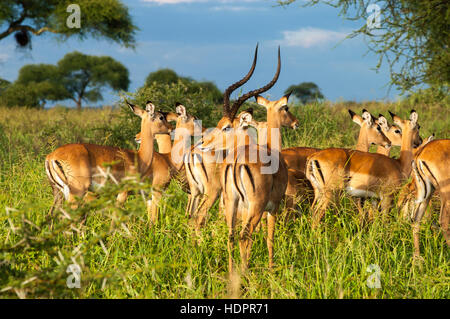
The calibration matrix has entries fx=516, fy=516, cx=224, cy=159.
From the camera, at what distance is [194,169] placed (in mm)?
4883

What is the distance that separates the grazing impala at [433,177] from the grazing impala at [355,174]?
10.1 inches

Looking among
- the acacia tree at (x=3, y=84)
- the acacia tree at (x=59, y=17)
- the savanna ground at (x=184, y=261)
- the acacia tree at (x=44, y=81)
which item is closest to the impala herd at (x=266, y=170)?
the savanna ground at (x=184, y=261)

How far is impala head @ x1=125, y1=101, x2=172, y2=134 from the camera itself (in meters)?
5.43

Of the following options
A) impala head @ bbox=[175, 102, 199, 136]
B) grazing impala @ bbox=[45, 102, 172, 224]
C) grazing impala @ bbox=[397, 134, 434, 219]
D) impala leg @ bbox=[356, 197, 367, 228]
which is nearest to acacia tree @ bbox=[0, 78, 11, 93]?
impala head @ bbox=[175, 102, 199, 136]

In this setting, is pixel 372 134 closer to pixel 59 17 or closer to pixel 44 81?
pixel 59 17

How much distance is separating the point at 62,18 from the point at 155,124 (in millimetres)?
15921

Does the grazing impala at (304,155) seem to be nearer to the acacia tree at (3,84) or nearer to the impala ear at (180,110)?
the impala ear at (180,110)

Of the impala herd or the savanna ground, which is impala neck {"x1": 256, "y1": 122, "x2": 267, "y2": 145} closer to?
the impala herd

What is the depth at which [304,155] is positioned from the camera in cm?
575

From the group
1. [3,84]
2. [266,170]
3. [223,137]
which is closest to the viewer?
[266,170]

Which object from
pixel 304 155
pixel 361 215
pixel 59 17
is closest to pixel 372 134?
pixel 304 155

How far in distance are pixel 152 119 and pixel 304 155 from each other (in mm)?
1722
